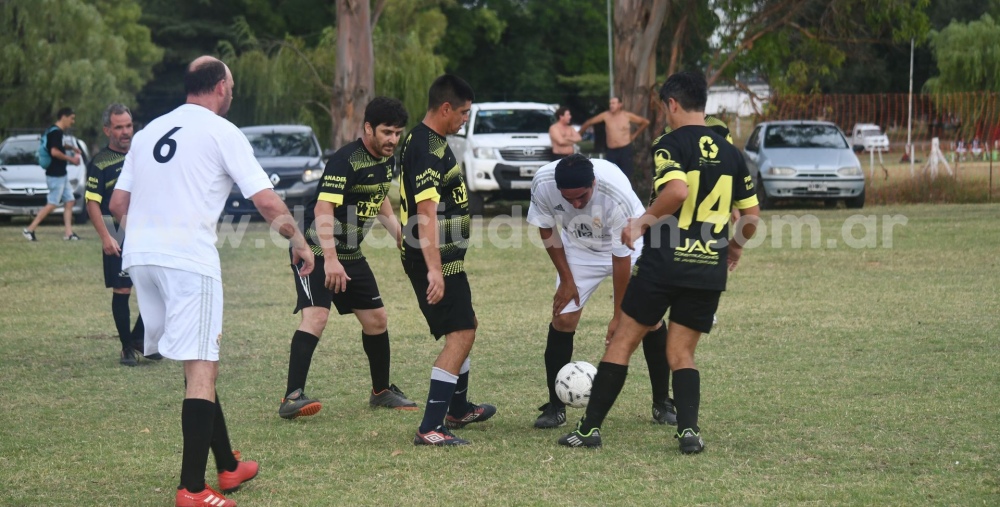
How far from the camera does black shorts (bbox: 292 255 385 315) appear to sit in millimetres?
6809

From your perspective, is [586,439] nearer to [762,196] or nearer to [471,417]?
[471,417]

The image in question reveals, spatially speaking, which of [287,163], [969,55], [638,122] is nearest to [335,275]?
[638,122]

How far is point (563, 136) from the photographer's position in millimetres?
20047

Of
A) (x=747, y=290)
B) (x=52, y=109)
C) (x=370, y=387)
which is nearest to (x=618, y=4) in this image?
(x=747, y=290)

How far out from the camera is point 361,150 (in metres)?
6.65

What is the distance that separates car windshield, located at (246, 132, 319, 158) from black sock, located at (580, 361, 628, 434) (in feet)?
55.0

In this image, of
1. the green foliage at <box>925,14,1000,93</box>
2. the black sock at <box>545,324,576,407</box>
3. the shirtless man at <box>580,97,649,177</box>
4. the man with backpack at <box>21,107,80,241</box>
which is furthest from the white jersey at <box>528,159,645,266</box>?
the green foliage at <box>925,14,1000,93</box>

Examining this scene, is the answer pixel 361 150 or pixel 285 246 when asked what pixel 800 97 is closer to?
pixel 285 246

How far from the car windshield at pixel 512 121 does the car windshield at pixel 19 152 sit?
8.76 meters

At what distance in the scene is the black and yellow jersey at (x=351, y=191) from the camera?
6516 millimetres

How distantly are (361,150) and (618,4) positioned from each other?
16.0m

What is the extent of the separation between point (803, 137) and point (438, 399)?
57.4 feet

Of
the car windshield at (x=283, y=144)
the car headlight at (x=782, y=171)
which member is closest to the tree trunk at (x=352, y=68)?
the car windshield at (x=283, y=144)

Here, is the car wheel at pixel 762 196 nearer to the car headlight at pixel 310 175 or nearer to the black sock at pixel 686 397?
the car headlight at pixel 310 175
